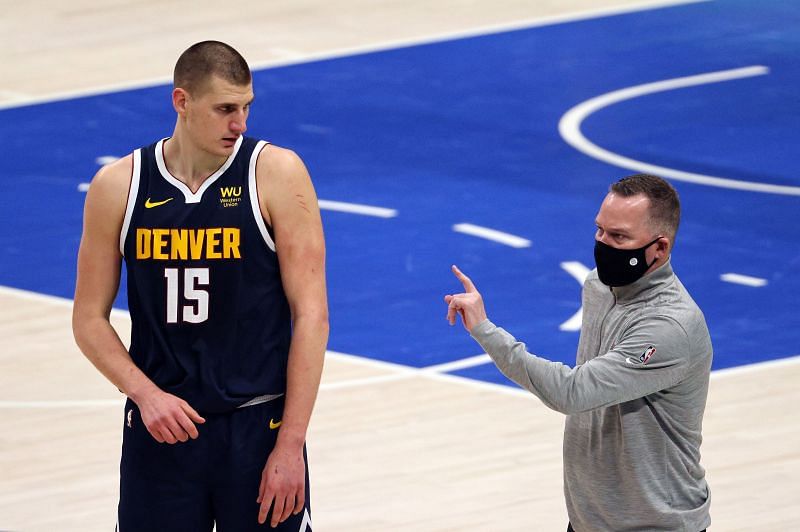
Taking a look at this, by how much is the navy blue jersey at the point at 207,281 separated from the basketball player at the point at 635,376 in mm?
553

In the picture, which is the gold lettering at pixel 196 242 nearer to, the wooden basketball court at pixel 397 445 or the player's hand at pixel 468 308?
the player's hand at pixel 468 308

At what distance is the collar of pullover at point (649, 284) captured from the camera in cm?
525

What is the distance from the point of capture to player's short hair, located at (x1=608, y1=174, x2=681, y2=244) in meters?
5.20

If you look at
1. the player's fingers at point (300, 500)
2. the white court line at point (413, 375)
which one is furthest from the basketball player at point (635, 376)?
the white court line at point (413, 375)

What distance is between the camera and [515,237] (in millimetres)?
A: 12094

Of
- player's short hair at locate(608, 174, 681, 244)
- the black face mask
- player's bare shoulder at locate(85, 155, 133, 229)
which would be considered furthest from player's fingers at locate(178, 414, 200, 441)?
player's short hair at locate(608, 174, 681, 244)

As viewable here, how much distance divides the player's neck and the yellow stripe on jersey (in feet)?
0.44

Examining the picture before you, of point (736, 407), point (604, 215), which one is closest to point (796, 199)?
point (736, 407)

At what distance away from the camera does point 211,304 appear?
5055mm

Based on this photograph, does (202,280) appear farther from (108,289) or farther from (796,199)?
(796,199)

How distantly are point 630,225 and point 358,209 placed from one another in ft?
25.1

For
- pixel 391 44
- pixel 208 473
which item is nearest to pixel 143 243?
pixel 208 473

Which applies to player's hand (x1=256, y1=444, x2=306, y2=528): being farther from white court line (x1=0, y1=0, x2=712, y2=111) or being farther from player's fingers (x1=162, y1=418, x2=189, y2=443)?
white court line (x1=0, y1=0, x2=712, y2=111)

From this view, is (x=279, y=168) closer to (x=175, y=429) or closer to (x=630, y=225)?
(x=175, y=429)
